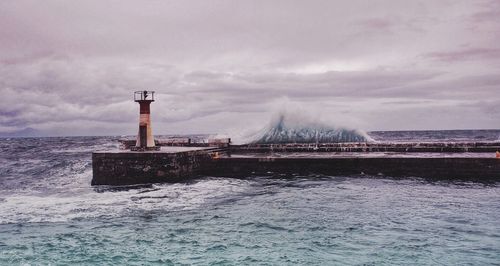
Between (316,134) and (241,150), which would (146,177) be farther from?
(316,134)

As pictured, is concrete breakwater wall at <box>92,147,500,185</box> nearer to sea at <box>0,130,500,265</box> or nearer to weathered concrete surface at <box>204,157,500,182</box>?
weathered concrete surface at <box>204,157,500,182</box>

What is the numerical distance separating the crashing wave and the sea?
758 inches

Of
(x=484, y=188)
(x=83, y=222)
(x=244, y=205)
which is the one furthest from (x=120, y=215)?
(x=484, y=188)

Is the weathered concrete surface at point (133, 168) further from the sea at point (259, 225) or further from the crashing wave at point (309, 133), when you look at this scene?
the crashing wave at point (309, 133)

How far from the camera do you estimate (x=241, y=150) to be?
79.4 ft

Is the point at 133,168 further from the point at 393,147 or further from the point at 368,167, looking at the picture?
the point at 393,147

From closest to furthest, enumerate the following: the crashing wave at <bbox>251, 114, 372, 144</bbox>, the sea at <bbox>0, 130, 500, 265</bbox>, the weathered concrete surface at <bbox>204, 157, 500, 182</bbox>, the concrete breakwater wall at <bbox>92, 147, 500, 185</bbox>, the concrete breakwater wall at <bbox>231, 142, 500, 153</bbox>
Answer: the sea at <bbox>0, 130, 500, 265</bbox> → the weathered concrete surface at <bbox>204, 157, 500, 182</bbox> → the concrete breakwater wall at <bbox>92, 147, 500, 185</bbox> → the concrete breakwater wall at <bbox>231, 142, 500, 153</bbox> → the crashing wave at <bbox>251, 114, 372, 144</bbox>

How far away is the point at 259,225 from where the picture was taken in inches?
358

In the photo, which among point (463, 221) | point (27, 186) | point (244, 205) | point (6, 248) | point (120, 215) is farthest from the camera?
point (27, 186)

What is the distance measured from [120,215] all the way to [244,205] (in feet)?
11.3

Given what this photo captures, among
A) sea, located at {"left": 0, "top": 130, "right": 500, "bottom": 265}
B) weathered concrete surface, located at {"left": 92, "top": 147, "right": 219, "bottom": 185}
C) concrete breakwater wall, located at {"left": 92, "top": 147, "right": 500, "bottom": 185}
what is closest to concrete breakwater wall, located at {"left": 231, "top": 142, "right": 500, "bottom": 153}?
concrete breakwater wall, located at {"left": 92, "top": 147, "right": 500, "bottom": 185}

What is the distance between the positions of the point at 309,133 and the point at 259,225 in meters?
26.1

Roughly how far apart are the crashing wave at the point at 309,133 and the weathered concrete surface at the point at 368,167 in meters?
15.9

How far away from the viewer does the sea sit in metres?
7.02
